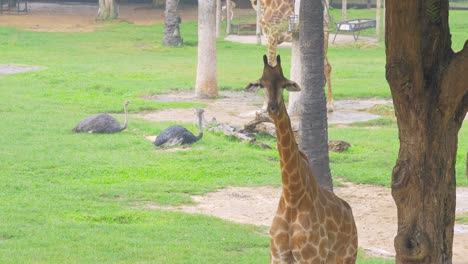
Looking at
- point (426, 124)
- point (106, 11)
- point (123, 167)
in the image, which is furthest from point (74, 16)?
point (426, 124)

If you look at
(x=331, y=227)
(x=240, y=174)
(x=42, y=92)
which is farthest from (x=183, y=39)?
(x=331, y=227)

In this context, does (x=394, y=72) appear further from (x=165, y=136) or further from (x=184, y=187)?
(x=165, y=136)

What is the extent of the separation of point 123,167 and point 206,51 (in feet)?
24.8

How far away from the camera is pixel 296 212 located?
26.4 ft

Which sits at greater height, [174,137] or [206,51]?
[206,51]

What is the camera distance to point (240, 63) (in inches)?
1131

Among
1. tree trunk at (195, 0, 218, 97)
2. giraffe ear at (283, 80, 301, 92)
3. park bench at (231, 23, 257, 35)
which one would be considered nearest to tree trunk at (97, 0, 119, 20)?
park bench at (231, 23, 257, 35)

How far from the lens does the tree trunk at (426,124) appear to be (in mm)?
6957

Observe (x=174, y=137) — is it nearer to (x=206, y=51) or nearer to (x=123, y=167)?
(x=123, y=167)

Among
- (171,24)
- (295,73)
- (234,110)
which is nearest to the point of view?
(295,73)

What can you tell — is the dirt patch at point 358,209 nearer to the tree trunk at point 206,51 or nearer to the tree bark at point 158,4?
the tree trunk at point 206,51

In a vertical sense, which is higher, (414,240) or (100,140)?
(414,240)

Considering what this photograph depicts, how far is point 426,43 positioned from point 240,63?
21.8 meters

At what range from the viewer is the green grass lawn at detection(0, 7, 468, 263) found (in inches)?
422
